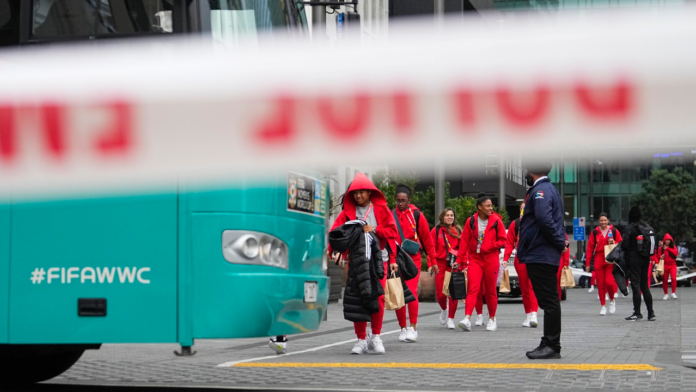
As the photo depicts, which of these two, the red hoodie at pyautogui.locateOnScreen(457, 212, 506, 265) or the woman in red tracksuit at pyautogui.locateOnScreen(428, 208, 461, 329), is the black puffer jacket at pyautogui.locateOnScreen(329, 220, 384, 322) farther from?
→ the woman in red tracksuit at pyautogui.locateOnScreen(428, 208, 461, 329)

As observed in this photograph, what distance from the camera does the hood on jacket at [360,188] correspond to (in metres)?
10.2

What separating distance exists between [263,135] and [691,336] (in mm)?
10330

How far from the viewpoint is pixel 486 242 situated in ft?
46.0

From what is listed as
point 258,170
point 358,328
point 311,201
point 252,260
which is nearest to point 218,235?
point 252,260

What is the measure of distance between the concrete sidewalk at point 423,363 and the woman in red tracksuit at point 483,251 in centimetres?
43

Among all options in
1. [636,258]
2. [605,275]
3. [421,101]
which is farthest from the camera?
[605,275]

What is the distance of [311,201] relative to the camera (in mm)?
6613

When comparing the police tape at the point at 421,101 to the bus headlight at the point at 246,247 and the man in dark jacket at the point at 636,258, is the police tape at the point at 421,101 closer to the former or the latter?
the bus headlight at the point at 246,247

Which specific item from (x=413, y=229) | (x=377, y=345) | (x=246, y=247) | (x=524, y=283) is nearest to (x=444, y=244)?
(x=524, y=283)

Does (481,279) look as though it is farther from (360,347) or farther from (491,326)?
(360,347)

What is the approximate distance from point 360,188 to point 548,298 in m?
1.99

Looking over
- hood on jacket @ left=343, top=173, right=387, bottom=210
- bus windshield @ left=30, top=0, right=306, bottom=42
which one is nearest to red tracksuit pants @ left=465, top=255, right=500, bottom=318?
hood on jacket @ left=343, top=173, right=387, bottom=210

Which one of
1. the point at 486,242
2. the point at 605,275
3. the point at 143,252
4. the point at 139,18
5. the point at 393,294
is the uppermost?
the point at 139,18

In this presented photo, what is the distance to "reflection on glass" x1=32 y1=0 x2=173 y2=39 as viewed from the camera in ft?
19.4
